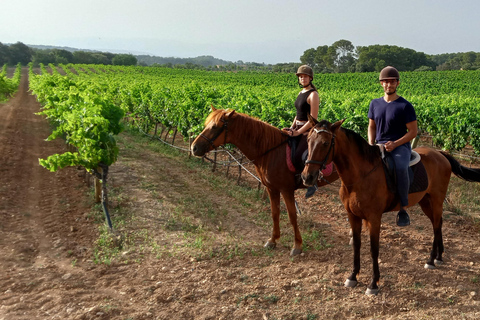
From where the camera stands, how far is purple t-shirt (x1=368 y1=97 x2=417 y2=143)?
174 inches

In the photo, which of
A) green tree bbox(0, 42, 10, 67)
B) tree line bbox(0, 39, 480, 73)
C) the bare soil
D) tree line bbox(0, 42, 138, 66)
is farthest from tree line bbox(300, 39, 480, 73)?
green tree bbox(0, 42, 10, 67)

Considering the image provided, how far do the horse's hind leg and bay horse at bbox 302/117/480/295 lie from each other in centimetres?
7

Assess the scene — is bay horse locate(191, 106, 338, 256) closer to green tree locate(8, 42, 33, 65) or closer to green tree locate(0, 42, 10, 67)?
green tree locate(0, 42, 10, 67)

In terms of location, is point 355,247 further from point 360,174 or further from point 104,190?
point 104,190

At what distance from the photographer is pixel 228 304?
4.51 m

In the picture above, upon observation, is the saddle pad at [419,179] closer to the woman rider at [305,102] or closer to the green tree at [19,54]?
the woman rider at [305,102]

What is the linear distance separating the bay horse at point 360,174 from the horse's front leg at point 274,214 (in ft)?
5.00

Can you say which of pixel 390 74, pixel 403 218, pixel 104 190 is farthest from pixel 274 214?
pixel 104 190

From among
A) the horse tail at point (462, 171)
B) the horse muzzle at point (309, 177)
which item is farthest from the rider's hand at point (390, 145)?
the horse tail at point (462, 171)

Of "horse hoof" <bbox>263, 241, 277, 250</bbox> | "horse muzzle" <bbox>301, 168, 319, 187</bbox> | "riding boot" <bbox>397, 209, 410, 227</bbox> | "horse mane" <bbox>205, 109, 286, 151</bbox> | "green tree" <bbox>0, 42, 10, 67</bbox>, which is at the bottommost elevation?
"horse hoof" <bbox>263, 241, 277, 250</bbox>

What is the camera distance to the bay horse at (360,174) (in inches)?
154

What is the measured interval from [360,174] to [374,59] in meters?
94.6

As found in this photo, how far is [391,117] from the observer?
14.7 feet

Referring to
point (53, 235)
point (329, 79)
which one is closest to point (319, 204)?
point (53, 235)
